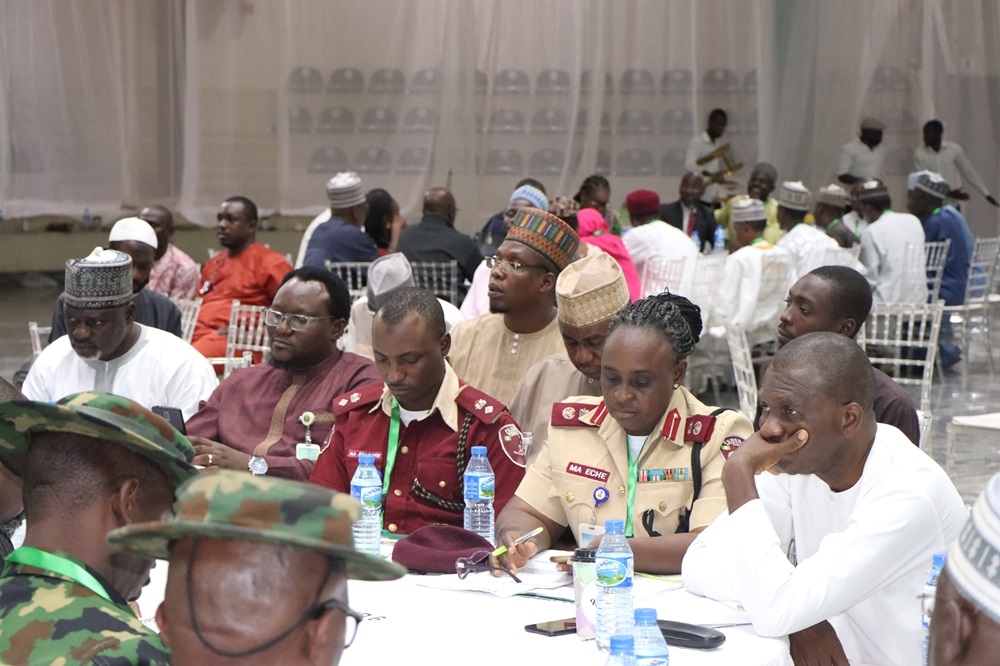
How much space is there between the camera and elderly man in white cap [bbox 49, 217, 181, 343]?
17.9ft

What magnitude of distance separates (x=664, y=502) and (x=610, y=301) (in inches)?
32.6

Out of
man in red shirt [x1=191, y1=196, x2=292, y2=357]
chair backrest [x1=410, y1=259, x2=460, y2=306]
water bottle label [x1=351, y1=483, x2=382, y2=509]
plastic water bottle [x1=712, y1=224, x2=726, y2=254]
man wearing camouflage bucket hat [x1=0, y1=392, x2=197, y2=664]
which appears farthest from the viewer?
plastic water bottle [x1=712, y1=224, x2=726, y2=254]

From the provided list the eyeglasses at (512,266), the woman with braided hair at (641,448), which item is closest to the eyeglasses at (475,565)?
the woman with braided hair at (641,448)

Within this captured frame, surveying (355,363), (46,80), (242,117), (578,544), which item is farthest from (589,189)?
(578,544)

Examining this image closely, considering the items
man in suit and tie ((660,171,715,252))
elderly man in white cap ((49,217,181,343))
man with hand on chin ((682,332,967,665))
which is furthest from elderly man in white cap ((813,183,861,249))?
man with hand on chin ((682,332,967,665))

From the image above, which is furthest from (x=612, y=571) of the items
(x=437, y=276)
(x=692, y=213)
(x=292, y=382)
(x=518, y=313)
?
(x=692, y=213)

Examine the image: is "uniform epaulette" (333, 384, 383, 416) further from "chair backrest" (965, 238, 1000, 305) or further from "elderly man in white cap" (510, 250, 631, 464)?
"chair backrest" (965, 238, 1000, 305)

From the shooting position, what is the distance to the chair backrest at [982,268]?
9656 millimetres

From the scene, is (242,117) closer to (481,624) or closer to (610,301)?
(610,301)

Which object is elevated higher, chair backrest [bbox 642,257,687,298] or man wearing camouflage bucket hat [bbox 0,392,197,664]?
man wearing camouflage bucket hat [bbox 0,392,197,664]

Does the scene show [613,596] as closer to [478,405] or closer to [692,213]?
[478,405]

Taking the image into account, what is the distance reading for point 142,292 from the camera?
5754 mm

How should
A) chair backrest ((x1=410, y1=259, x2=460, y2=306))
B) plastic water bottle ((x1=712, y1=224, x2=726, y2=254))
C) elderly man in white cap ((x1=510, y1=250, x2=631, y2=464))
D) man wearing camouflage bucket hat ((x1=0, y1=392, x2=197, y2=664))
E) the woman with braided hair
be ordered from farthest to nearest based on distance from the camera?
plastic water bottle ((x1=712, y1=224, x2=726, y2=254)), chair backrest ((x1=410, y1=259, x2=460, y2=306)), elderly man in white cap ((x1=510, y1=250, x2=631, y2=464)), the woman with braided hair, man wearing camouflage bucket hat ((x1=0, y1=392, x2=197, y2=664))

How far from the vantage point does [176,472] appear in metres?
2.00
